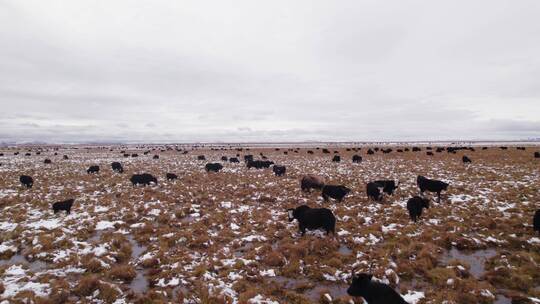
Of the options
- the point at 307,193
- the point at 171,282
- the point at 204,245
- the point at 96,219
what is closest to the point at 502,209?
the point at 307,193

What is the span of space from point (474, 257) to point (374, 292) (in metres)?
4.85

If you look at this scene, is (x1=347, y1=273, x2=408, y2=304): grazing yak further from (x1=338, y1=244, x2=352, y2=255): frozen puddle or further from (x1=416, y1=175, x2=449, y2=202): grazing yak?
(x1=416, y1=175, x2=449, y2=202): grazing yak

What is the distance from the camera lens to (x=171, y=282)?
7.45 metres

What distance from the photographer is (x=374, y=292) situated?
584 centimetres

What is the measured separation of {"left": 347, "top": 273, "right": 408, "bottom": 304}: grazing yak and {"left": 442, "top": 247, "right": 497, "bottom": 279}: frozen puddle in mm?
3467

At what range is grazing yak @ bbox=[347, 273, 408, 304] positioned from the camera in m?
5.64

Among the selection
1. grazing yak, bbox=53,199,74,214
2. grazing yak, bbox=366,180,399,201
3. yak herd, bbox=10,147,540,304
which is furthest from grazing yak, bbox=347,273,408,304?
grazing yak, bbox=53,199,74,214

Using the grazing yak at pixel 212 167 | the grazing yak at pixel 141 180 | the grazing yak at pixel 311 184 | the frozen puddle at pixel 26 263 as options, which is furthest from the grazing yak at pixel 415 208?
the grazing yak at pixel 212 167

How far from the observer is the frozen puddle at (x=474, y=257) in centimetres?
780

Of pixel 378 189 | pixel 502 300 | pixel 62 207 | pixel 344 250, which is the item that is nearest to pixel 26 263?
pixel 62 207

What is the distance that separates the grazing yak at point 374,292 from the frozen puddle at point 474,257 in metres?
3.47

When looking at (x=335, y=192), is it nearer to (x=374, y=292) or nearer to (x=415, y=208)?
(x=415, y=208)

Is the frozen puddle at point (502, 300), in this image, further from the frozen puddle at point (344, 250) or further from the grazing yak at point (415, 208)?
the grazing yak at point (415, 208)

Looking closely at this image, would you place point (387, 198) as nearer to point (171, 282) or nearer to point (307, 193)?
point (307, 193)
